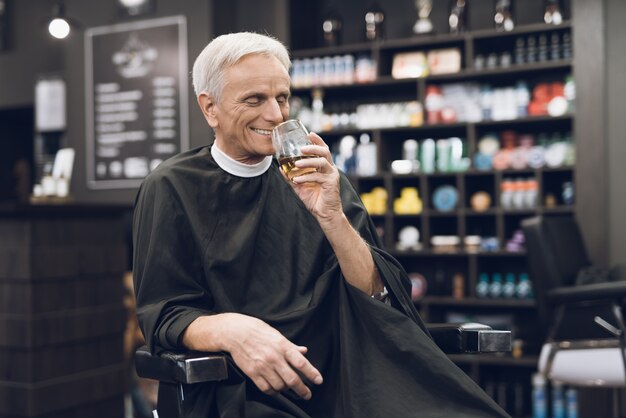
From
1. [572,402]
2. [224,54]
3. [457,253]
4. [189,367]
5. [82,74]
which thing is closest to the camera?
[189,367]

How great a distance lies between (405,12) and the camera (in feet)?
17.8

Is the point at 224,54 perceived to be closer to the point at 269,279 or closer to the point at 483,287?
the point at 269,279

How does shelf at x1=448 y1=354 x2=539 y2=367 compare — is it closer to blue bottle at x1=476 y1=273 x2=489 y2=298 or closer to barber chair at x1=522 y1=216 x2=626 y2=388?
blue bottle at x1=476 y1=273 x2=489 y2=298

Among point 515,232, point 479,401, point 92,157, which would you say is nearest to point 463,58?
point 515,232

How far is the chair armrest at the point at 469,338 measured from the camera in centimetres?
162

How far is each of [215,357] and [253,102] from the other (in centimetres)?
57

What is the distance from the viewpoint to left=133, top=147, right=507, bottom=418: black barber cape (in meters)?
1.51

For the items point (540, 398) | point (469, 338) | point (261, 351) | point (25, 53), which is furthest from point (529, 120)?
point (25, 53)

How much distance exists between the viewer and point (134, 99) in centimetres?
586

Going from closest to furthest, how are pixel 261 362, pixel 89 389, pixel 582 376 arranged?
pixel 261 362, pixel 582 376, pixel 89 389

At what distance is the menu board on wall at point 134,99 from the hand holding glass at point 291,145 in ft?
13.9

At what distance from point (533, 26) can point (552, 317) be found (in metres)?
2.13

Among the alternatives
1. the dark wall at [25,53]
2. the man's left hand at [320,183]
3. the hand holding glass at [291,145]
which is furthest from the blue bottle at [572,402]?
the dark wall at [25,53]

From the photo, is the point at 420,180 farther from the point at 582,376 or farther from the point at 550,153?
the point at 582,376
